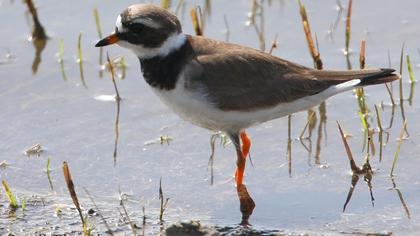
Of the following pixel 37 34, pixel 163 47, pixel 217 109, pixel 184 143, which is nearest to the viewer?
pixel 217 109

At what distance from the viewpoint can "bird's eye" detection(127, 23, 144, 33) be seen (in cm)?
714

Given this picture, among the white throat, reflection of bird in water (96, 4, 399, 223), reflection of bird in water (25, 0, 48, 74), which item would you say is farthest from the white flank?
reflection of bird in water (25, 0, 48, 74)

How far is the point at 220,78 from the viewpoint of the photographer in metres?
7.11

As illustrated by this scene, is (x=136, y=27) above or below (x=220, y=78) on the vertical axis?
above

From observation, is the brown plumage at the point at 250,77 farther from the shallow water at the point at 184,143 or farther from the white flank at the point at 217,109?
the shallow water at the point at 184,143

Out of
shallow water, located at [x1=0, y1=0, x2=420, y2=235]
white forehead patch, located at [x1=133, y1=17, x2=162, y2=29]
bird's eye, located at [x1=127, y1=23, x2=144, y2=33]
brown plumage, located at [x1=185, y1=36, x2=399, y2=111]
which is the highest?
white forehead patch, located at [x1=133, y1=17, x2=162, y2=29]

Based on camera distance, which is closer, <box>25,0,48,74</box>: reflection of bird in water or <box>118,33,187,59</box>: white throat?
<box>118,33,187,59</box>: white throat

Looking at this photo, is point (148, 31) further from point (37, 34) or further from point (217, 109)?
point (37, 34)

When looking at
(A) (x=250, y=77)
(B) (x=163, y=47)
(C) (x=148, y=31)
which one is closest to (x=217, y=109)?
(A) (x=250, y=77)

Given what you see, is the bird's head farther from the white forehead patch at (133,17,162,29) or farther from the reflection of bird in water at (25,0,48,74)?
the reflection of bird in water at (25,0,48,74)

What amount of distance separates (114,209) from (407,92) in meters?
2.98

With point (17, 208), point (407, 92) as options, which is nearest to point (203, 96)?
point (17, 208)

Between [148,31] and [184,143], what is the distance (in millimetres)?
1183

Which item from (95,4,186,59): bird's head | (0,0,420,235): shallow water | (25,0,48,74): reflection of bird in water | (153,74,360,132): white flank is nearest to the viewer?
(0,0,420,235): shallow water
